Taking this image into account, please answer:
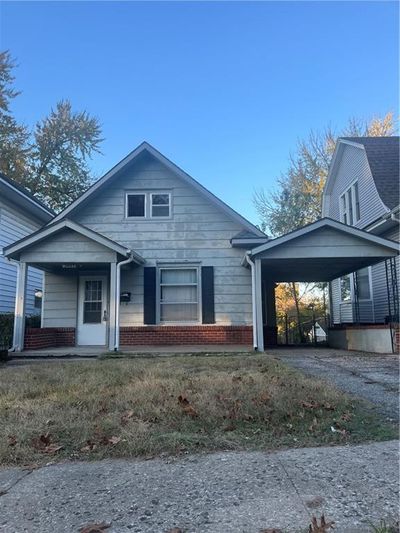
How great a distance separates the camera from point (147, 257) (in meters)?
12.8

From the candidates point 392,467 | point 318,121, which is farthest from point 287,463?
point 318,121

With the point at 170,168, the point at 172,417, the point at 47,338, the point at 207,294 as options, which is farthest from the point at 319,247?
the point at 47,338

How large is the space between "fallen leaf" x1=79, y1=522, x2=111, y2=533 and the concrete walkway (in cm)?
4

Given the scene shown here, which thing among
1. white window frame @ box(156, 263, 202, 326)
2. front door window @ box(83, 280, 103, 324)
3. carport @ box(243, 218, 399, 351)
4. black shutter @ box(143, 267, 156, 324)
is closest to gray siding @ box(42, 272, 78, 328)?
front door window @ box(83, 280, 103, 324)

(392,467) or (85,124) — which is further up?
(85,124)

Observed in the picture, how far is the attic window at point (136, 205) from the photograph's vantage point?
13195mm

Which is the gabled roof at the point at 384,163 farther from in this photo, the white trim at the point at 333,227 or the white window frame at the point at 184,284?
the white window frame at the point at 184,284

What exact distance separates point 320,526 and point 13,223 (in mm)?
14732

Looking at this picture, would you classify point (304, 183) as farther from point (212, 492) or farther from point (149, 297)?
point (212, 492)

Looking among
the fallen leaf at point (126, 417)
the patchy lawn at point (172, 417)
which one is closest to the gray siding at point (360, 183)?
the patchy lawn at point (172, 417)

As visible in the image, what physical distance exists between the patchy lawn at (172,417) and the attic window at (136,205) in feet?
25.6

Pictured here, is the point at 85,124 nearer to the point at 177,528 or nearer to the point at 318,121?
the point at 318,121

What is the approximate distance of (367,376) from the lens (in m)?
6.75

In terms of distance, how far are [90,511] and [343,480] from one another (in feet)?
5.11
